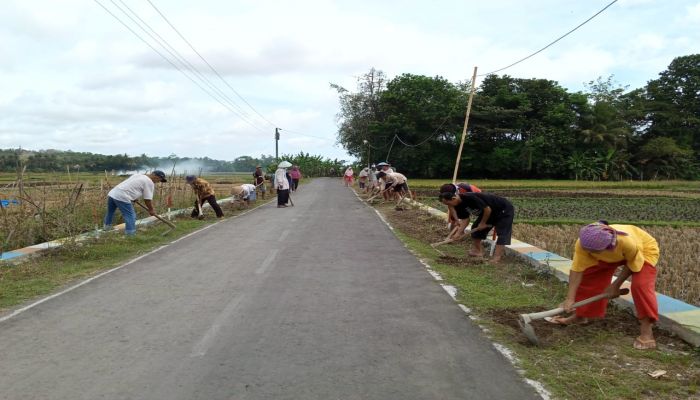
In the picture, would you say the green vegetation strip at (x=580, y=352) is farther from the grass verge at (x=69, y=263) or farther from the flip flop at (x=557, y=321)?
the grass verge at (x=69, y=263)

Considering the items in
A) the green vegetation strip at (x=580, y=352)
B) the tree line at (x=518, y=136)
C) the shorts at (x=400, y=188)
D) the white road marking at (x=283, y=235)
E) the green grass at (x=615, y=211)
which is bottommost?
the green vegetation strip at (x=580, y=352)

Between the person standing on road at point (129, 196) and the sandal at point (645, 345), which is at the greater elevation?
the person standing on road at point (129, 196)

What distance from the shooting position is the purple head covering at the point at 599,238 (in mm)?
4559

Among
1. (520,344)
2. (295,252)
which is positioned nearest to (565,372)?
(520,344)

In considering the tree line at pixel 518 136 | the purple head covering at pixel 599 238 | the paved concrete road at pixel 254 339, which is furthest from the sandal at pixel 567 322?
the tree line at pixel 518 136

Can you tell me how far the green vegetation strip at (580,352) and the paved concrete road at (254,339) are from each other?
1.01 feet

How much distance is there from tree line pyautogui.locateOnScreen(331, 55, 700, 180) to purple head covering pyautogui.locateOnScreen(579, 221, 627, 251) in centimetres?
4519

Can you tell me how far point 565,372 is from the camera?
4.00 meters

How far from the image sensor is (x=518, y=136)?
52719 mm

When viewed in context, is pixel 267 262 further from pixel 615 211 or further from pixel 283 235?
pixel 615 211

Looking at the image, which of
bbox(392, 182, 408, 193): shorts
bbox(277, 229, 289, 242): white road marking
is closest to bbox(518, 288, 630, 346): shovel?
bbox(277, 229, 289, 242): white road marking

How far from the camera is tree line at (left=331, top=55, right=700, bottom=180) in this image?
50.1m

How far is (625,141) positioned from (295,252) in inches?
2134

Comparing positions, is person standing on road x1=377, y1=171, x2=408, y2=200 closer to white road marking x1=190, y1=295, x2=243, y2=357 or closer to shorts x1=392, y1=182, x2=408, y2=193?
shorts x1=392, y1=182, x2=408, y2=193
